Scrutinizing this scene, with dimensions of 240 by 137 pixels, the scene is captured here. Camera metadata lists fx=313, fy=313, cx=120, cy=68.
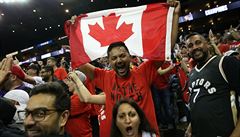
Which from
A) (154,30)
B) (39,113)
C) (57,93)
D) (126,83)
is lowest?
(39,113)

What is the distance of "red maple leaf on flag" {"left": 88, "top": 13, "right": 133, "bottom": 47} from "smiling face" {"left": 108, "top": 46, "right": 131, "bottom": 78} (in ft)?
2.05

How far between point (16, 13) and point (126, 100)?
21.5 metres

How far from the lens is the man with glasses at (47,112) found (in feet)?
5.70

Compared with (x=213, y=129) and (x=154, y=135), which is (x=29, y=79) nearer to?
(x=154, y=135)

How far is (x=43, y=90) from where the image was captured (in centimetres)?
190

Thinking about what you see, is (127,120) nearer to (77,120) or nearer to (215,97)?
(215,97)

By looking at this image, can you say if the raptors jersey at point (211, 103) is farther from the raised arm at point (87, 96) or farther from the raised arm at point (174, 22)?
the raised arm at point (87, 96)

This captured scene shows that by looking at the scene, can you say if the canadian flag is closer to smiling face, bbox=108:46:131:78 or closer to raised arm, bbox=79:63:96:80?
raised arm, bbox=79:63:96:80

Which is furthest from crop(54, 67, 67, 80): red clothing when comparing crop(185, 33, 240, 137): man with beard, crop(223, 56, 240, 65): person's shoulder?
crop(223, 56, 240, 65): person's shoulder

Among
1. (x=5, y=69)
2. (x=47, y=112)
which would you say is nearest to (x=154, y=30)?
(x=5, y=69)

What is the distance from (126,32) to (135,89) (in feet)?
3.11

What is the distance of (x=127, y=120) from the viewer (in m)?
2.69

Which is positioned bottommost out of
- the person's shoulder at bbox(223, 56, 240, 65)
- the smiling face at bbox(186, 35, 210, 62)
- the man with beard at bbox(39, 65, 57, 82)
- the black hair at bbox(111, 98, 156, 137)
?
the black hair at bbox(111, 98, 156, 137)

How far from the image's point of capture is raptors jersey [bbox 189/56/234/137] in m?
2.60
